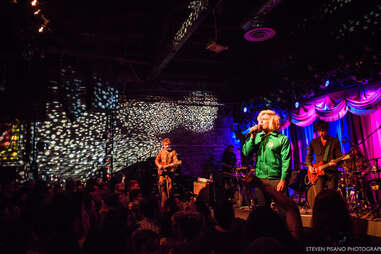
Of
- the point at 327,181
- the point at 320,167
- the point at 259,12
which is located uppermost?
the point at 259,12

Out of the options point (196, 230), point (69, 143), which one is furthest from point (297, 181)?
point (69, 143)

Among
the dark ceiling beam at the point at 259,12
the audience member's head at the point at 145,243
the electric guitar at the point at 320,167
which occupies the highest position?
the dark ceiling beam at the point at 259,12

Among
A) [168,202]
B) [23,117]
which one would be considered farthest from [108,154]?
[168,202]

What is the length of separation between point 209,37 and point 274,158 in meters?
5.87

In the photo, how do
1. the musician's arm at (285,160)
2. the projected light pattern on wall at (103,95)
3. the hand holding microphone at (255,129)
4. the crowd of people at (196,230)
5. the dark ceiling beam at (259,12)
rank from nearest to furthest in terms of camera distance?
the crowd of people at (196,230) < the musician's arm at (285,160) < the hand holding microphone at (255,129) < the dark ceiling beam at (259,12) < the projected light pattern on wall at (103,95)

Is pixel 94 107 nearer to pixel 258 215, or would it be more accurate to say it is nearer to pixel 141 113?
pixel 141 113

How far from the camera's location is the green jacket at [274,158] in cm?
315

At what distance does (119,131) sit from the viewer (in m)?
11.0

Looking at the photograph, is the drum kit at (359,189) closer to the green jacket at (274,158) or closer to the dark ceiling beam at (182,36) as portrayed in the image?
the green jacket at (274,158)

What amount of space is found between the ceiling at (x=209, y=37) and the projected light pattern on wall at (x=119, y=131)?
1288 millimetres

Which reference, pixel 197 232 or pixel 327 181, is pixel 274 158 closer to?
pixel 197 232

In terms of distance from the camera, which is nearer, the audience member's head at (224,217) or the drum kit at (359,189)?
the audience member's head at (224,217)

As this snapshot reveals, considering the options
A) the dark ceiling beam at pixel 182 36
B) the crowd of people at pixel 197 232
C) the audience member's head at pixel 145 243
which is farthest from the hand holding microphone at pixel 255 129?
the dark ceiling beam at pixel 182 36

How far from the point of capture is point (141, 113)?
11.4 meters
